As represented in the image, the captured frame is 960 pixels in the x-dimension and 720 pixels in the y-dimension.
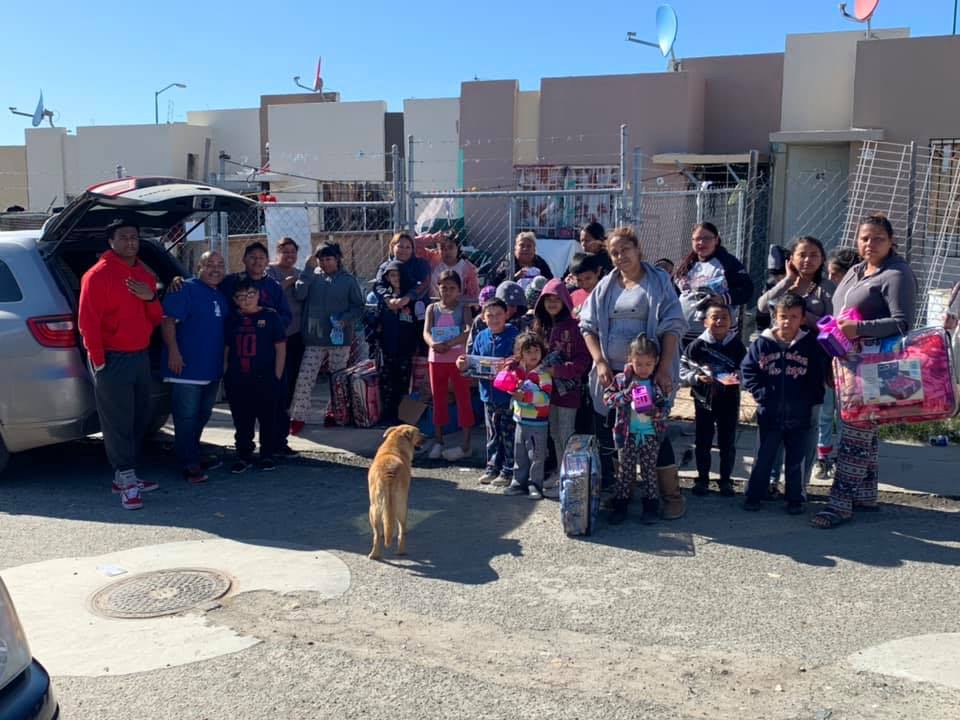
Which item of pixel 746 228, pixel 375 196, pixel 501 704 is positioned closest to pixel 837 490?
pixel 501 704

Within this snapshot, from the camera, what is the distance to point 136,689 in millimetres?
3918

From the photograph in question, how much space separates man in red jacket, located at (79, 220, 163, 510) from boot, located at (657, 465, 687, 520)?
3599mm

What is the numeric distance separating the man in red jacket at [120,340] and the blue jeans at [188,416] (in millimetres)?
411

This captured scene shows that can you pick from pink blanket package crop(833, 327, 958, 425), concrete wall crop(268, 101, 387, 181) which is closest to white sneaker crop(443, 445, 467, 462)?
pink blanket package crop(833, 327, 958, 425)

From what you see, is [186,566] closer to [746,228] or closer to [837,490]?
[837,490]

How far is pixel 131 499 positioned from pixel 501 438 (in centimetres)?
267

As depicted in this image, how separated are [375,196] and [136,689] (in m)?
18.8

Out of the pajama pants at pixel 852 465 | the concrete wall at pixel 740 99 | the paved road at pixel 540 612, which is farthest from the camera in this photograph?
the concrete wall at pixel 740 99

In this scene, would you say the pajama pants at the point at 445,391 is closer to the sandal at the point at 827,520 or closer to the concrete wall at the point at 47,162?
the sandal at the point at 827,520

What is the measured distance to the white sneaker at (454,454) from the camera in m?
7.64

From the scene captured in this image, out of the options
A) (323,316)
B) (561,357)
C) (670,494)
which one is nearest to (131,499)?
(323,316)

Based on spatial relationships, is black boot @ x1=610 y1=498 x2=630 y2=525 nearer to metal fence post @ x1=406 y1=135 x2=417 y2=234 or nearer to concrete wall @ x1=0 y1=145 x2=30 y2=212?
metal fence post @ x1=406 y1=135 x2=417 y2=234

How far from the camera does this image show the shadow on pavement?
18.4 feet

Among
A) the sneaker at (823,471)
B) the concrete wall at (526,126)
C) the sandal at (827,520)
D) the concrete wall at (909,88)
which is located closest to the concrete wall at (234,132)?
the concrete wall at (526,126)
